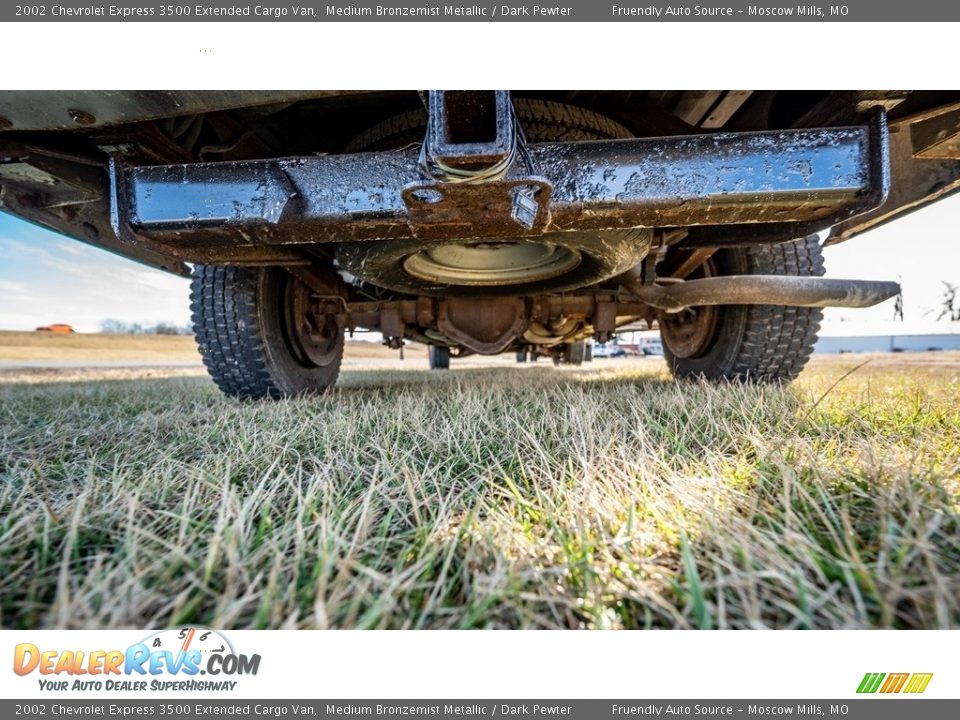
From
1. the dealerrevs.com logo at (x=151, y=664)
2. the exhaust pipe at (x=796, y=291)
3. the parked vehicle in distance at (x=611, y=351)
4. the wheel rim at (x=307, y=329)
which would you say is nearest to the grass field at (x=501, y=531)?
the dealerrevs.com logo at (x=151, y=664)

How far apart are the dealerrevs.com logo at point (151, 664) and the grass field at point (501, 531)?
23mm

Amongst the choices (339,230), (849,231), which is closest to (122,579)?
(339,230)

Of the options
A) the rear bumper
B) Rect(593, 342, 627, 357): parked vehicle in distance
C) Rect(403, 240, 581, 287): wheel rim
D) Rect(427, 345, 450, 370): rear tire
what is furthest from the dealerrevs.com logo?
Rect(593, 342, 627, 357): parked vehicle in distance

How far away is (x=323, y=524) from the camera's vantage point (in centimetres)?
43

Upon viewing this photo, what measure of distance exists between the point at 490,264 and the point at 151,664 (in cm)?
127

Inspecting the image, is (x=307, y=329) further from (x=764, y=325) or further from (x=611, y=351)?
(x=611, y=351)

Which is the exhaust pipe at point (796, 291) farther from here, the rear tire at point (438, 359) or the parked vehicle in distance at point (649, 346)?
the parked vehicle in distance at point (649, 346)

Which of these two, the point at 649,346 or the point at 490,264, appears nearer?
the point at 490,264

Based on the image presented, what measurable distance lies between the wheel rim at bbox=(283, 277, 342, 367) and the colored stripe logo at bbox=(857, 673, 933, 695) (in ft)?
5.32

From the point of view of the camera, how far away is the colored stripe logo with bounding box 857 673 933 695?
0.36 meters

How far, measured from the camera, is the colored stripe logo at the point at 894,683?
36 centimetres

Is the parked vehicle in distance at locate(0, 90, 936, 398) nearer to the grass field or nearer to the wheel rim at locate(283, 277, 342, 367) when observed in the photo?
the wheel rim at locate(283, 277, 342, 367)

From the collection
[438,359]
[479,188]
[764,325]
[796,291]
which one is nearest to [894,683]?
[479,188]

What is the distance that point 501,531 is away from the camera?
45cm
